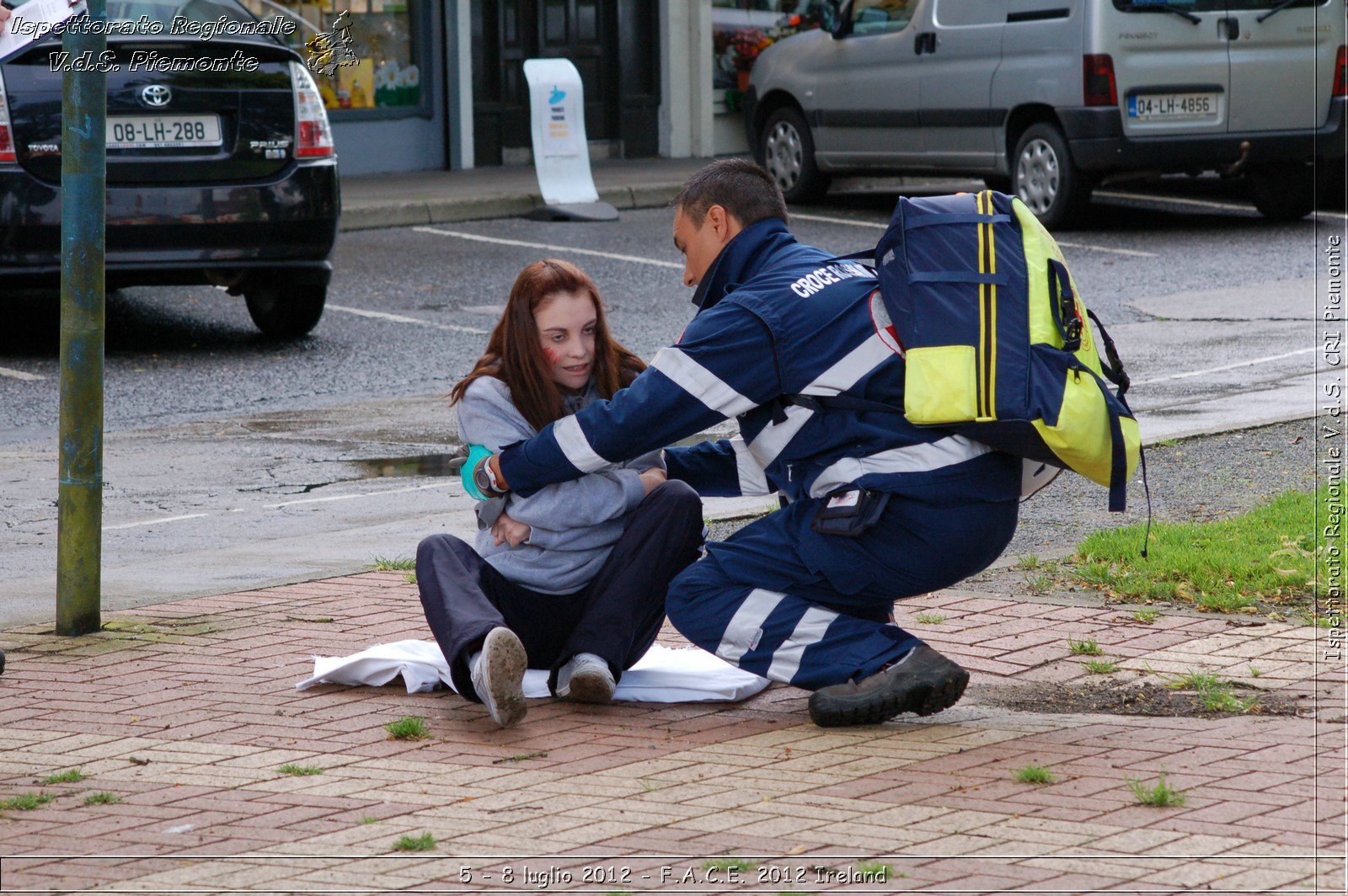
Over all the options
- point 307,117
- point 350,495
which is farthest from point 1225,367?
point 307,117

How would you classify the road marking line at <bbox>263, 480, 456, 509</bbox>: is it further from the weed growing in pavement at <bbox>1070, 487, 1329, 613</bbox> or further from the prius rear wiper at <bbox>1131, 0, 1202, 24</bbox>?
the prius rear wiper at <bbox>1131, 0, 1202, 24</bbox>

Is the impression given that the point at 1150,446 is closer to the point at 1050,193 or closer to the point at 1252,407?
the point at 1252,407

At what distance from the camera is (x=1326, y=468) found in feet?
22.4

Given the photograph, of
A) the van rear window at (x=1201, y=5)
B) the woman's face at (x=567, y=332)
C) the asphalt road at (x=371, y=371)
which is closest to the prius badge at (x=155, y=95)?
the asphalt road at (x=371, y=371)

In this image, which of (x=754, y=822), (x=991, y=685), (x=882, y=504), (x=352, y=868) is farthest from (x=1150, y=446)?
(x=352, y=868)

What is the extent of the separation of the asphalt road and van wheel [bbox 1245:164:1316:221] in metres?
0.17

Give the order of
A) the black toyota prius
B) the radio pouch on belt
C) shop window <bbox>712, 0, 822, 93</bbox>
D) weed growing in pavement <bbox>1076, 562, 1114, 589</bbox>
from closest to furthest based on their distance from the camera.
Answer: the radio pouch on belt, weed growing in pavement <bbox>1076, 562, 1114, 589</bbox>, the black toyota prius, shop window <bbox>712, 0, 822, 93</bbox>

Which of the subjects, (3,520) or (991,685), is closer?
(991,685)

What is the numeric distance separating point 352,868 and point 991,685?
185cm

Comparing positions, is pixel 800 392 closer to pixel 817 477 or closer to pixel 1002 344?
pixel 817 477

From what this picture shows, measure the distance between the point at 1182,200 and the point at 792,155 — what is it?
3.57m

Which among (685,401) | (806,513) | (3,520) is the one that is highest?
(685,401)

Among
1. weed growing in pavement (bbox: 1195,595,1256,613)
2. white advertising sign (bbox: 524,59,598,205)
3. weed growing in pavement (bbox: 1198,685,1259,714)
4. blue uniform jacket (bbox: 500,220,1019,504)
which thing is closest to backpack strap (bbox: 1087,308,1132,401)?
blue uniform jacket (bbox: 500,220,1019,504)

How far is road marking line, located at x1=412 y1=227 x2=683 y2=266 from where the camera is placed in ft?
44.5
